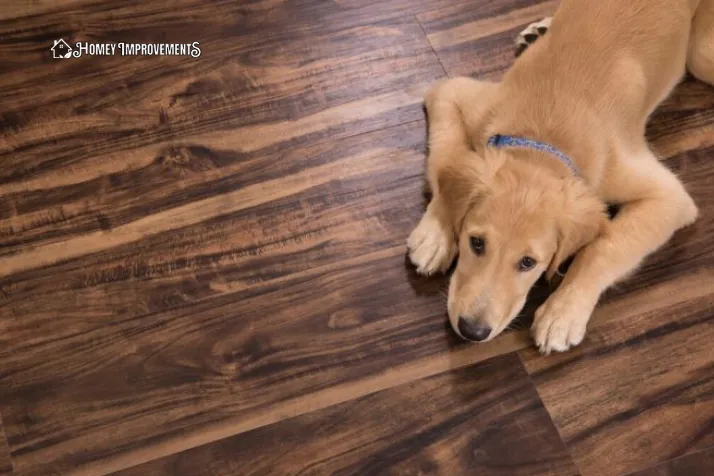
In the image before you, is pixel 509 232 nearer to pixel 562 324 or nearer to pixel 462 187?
pixel 462 187

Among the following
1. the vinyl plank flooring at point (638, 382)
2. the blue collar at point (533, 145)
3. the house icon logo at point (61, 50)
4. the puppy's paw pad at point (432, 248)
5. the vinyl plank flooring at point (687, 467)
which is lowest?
→ the vinyl plank flooring at point (687, 467)

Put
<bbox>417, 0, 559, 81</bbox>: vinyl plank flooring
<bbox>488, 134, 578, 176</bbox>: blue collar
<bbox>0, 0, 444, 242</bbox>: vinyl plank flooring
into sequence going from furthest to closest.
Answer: <bbox>417, 0, 559, 81</bbox>: vinyl plank flooring
<bbox>0, 0, 444, 242</bbox>: vinyl plank flooring
<bbox>488, 134, 578, 176</bbox>: blue collar

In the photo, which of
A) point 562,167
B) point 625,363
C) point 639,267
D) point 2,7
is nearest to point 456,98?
point 562,167

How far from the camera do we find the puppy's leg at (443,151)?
188 cm

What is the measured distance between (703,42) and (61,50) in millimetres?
1934

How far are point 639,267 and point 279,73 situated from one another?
118 cm

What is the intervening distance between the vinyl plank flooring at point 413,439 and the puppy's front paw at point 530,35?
1.06 meters

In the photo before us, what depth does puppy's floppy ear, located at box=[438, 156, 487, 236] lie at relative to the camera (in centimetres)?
172

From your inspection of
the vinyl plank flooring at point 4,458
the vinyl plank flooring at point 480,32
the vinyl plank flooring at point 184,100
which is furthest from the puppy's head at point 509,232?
the vinyl plank flooring at point 4,458

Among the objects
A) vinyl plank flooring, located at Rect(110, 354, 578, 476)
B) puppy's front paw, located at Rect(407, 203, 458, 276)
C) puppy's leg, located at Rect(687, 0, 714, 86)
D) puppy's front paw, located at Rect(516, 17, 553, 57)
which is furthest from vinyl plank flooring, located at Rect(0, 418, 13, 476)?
puppy's leg, located at Rect(687, 0, 714, 86)

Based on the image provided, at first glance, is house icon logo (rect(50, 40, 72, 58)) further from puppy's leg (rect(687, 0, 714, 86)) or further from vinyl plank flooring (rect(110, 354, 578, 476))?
puppy's leg (rect(687, 0, 714, 86))

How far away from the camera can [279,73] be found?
7.66ft

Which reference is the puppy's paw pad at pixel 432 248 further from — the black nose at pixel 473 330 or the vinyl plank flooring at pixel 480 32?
the vinyl plank flooring at pixel 480 32

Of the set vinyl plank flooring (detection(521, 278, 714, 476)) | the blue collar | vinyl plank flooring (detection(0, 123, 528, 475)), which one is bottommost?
vinyl plank flooring (detection(521, 278, 714, 476))
